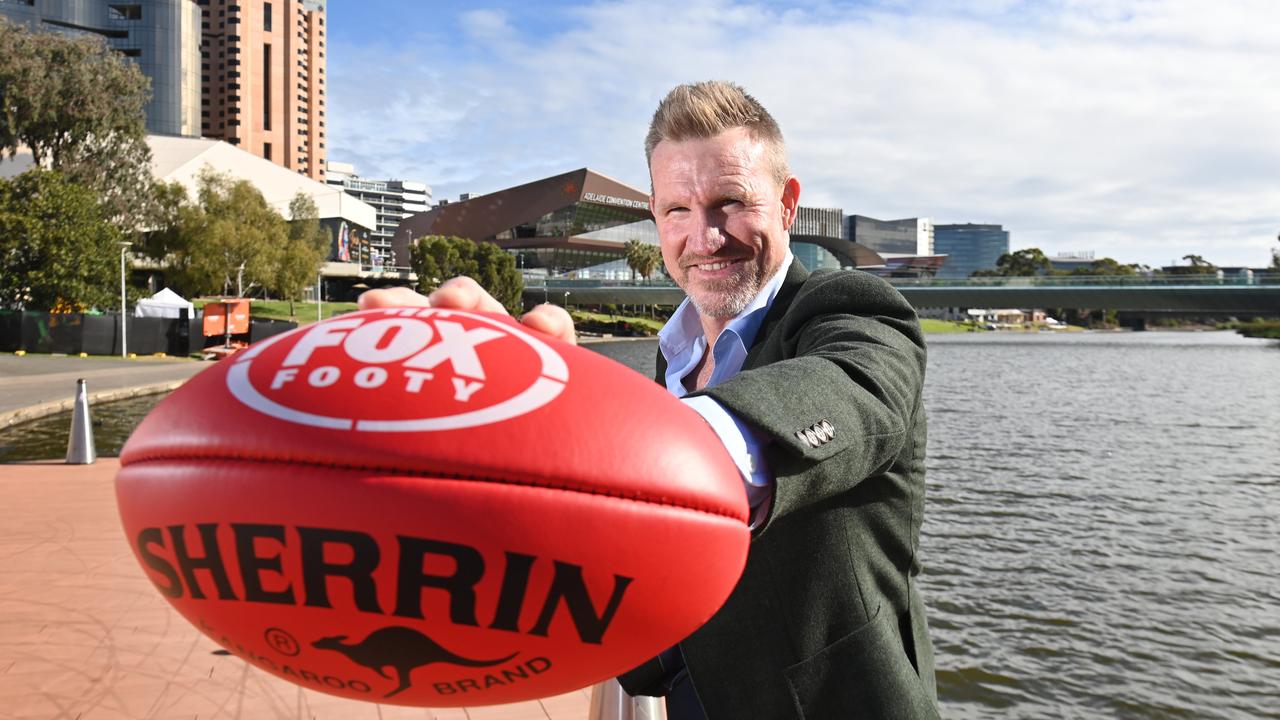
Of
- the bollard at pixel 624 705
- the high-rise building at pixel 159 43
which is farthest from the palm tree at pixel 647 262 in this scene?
the bollard at pixel 624 705

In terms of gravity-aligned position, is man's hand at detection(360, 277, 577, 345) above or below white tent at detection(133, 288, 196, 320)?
above

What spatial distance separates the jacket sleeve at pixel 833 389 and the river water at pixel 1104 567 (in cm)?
509

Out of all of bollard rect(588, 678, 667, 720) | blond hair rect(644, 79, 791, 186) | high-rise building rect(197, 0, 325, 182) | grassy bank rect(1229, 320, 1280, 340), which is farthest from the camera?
high-rise building rect(197, 0, 325, 182)

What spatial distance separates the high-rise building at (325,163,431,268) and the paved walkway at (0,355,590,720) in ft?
526

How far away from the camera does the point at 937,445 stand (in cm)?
1566

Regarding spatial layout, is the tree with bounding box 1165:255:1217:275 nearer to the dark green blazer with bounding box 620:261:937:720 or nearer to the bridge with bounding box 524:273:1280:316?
the bridge with bounding box 524:273:1280:316

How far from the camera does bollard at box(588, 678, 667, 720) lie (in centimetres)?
224

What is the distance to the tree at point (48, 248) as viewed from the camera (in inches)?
1200

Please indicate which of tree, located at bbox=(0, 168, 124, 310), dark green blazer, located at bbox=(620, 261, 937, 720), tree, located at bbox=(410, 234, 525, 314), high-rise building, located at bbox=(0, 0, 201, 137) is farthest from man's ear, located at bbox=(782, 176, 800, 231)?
high-rise building, located at bbox=(0, 0, 201, 137)

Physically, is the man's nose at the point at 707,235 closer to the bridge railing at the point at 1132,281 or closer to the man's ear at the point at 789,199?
the man's ear at the point at 789,199

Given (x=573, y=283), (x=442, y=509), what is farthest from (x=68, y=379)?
(x=573, y=283)

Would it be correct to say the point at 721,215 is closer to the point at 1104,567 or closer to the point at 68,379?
the point at 1104,567

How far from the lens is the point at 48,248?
101 ft

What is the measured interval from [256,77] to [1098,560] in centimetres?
11976
